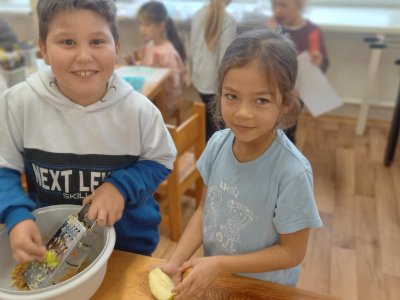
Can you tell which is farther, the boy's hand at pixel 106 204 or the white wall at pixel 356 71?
the white wall at pixel 356 71

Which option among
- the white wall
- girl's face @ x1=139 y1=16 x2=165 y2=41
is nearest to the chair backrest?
girl's face @ x1=139 y1=16 x2=165 y2=41

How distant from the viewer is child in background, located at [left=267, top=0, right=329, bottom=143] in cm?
207

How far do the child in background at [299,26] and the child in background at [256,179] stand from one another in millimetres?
1313

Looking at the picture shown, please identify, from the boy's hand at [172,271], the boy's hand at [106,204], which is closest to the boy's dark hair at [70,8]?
the boy's hand at [106,204]

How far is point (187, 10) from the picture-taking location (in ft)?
9.75

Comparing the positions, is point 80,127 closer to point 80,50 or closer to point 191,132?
point 80,50

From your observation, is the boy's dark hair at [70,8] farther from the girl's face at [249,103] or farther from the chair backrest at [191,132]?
the chair backrest at [191,132]

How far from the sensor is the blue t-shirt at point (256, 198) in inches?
28.4

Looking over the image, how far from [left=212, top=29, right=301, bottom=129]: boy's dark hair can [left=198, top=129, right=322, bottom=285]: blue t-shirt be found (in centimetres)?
9

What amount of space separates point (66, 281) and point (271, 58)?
0.51 m

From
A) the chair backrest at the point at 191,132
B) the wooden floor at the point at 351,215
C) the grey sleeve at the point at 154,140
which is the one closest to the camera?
the grey sleeve at the point at 154,140

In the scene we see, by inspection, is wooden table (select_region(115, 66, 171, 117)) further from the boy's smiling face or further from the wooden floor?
the boy's smiling face

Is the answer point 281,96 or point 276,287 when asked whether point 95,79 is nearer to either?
point 281,96

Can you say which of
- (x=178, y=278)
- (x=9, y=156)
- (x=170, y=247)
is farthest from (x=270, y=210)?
(x=170, y=247)
